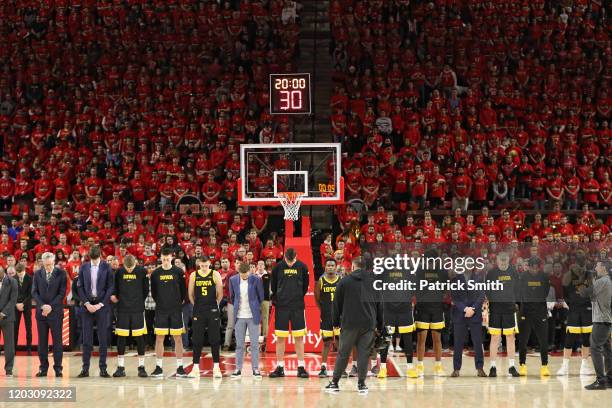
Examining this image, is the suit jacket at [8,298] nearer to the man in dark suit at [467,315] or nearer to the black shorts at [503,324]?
the man in dark suit at [467,315]

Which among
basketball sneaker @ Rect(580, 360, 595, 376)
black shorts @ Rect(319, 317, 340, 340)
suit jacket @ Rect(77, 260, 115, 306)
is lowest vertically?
basketball sneaker @ Rect(580, 360, 595, 376)

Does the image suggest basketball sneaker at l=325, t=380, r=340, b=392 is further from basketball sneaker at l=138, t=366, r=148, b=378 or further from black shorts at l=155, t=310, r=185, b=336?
basketball sneaker at l=138, t=366, r=148, b=378

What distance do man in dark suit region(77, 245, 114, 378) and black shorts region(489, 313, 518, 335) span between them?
6.24 m

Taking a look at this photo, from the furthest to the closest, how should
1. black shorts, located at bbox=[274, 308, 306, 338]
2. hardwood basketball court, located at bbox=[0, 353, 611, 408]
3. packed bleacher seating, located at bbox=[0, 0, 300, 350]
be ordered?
1. packed bleacher seating, located at bbox=[0, 0, 300, 350]
2. black shorts, located at bbox=[274, 308, 306, 338]
3. hardwood basketball court, located at bbox=[0, 353, 611, 408]

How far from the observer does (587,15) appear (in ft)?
97.5

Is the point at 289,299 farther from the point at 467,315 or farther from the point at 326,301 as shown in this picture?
the point at 467,315

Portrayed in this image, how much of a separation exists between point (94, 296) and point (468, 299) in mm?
6061

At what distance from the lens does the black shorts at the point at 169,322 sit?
15.0m

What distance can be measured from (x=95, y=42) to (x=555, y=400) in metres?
21.4

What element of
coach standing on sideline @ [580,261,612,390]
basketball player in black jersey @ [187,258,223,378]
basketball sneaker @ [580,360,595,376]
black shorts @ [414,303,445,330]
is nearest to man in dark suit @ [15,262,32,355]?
basketball player in black jersey @ [187,258,223,378]

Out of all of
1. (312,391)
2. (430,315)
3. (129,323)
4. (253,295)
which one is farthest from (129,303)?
(430,315)

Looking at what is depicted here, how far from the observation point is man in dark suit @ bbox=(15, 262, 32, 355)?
17650 millimetres

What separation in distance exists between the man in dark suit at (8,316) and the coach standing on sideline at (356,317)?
18.8ft

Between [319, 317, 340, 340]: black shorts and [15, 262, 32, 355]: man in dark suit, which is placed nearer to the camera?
[319, 317, 340, 340]: black shorts
